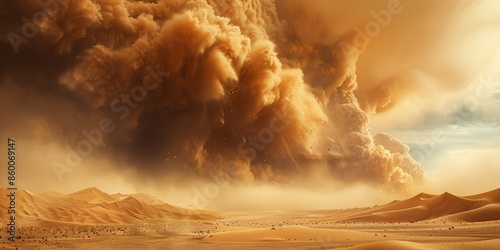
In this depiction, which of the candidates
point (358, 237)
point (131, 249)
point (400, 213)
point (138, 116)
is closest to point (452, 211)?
point (400, 213)

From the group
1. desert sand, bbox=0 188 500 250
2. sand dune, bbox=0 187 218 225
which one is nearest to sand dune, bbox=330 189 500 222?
desert sand, bbox=0 188 500 250

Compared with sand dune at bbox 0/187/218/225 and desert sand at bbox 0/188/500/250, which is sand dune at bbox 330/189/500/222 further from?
sand dune at bbox 0/187/218/225

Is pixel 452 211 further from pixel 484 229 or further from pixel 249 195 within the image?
pixel 249 195

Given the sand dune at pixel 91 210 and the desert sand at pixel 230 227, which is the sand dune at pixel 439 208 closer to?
the desert sand at pixel 230 227

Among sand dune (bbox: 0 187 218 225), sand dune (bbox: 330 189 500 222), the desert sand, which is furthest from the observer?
sand dune (bbox: 330 189 500 222)

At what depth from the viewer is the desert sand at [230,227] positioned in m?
17.3

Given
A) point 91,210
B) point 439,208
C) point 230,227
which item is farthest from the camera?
point 91,210

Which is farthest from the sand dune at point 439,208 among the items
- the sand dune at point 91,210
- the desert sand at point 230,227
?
the sand dune at point 91,210

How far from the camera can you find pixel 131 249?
55.7 feet

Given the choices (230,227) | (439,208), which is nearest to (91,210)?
(230,227)

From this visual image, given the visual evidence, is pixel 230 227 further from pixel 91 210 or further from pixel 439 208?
pixel 439 208

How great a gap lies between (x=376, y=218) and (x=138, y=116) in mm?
25221

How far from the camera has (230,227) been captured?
90.2 ft

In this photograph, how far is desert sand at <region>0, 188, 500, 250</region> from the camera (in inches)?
682
